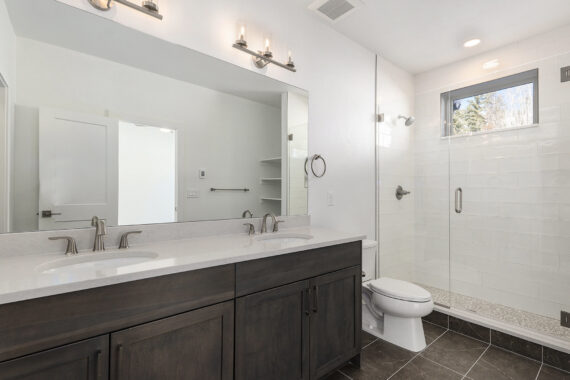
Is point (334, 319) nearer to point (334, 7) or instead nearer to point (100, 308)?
point (100, 308)

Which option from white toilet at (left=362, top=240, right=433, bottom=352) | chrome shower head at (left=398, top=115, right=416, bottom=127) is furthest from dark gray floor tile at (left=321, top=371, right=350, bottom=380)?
chrome shower head at (left=398, top=115, right=416, bottom=127)

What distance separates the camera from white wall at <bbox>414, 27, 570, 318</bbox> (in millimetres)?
2305

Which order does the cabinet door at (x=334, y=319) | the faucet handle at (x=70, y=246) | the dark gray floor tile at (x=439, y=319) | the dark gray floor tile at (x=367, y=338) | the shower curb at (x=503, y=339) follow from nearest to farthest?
the faucet handle at (x=70, y=246) < the cabinet door at (x=334, y=319) < the shower curb at (x=503, y=339) < the dark gray floor tile at (x=367, y=338) < the dark gray floor tile at (x=439, y=319)

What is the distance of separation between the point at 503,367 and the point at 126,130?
2.73 metres

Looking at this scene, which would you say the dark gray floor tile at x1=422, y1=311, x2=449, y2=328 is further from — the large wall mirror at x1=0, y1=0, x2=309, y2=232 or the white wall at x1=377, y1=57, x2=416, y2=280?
the large wall mirror at x1=0, y1=0, x2=309, y2=232

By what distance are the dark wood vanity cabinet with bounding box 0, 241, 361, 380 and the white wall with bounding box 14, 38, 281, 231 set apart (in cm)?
59

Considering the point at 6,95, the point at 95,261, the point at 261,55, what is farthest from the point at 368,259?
the point at 6,95

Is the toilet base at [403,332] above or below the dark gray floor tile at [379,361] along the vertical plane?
above

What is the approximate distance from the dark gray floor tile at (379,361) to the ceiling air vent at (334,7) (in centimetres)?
248

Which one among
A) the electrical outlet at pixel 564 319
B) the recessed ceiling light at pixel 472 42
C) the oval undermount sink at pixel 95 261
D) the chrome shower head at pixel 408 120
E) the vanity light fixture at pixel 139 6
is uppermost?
the recessed ceiling light at pixel 472 42

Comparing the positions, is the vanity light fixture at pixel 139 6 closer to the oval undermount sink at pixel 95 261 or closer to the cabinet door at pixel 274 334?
the oval undermount sink at pixel 95 261

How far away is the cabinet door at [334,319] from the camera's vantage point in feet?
5.00

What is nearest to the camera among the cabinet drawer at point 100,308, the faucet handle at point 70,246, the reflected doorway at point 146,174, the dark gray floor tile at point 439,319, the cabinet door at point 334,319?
the cabinet drawer at point 100,308

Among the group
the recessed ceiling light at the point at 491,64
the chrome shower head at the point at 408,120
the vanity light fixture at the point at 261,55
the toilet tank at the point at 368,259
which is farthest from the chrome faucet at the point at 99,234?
the recessed ceiling light at the point at 491,64
